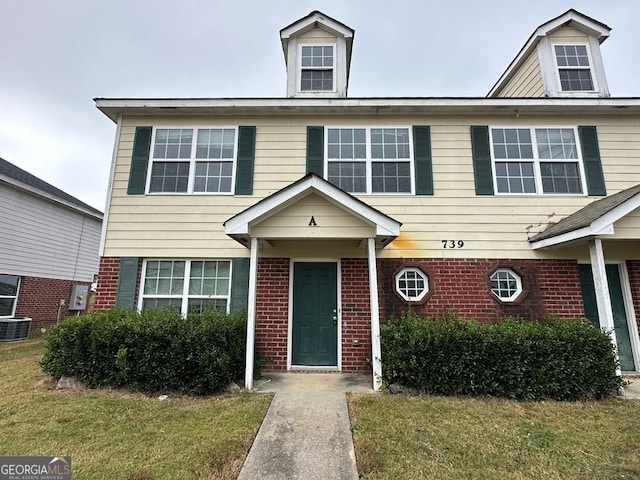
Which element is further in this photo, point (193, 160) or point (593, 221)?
point (193, 160)

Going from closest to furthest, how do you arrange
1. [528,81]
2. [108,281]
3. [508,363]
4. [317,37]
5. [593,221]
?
[508,363], [593,221], [108,281], [317,37], [528,81]

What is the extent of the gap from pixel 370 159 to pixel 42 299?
13.2 m

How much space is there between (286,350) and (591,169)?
747 centimetres

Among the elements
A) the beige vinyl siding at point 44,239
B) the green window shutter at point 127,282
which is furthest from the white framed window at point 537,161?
the beige vinyl siding at point 44,239

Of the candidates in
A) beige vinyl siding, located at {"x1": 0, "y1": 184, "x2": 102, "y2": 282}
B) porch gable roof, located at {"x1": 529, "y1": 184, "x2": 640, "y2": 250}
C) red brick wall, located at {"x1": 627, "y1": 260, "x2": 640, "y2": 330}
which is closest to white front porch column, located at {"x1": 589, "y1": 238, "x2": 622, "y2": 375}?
porch gable roof, located at {"x1": 529, "y1": 184, "x2": 640, "y2": 250}

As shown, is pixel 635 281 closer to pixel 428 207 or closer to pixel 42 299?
pixel 428 207

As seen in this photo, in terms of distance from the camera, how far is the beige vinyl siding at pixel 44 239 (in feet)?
34.2

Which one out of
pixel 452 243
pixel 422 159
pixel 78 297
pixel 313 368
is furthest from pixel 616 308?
pixel 78 297

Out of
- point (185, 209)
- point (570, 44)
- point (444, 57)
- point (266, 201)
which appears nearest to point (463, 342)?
point (266, 201)

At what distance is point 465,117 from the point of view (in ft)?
22.6

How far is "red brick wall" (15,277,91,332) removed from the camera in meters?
11.0

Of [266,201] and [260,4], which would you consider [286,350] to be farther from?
[260,4]

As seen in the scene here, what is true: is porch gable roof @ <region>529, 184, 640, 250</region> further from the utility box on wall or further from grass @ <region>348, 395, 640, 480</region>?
the utility box on wall

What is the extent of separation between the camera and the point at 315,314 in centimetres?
629
